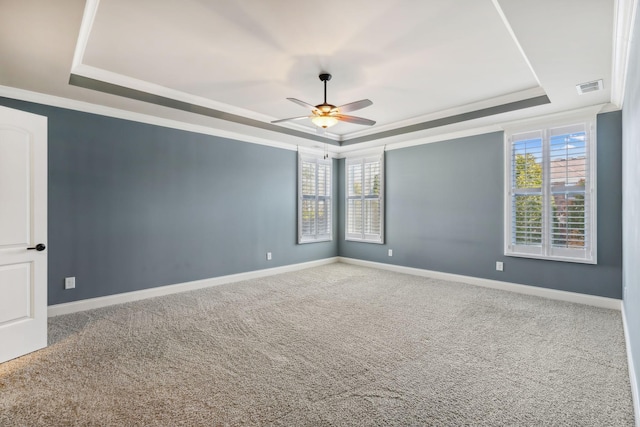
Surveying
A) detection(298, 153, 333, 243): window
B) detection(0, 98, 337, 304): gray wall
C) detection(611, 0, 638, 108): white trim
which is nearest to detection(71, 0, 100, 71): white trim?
detection(0, 98, 337, 304): gray wall

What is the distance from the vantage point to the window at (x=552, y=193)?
4.09 meters

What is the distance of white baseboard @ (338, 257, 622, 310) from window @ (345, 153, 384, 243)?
72 cm

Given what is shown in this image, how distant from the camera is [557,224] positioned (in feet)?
14.2

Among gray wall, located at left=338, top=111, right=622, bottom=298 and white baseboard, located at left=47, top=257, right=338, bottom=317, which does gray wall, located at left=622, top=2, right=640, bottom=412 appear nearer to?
gray wall, located at left=338, top=111, right=622, bottom=298

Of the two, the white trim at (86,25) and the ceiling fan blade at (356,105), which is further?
the ceiling fan blade at (356,105)

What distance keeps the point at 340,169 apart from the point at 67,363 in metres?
5.82

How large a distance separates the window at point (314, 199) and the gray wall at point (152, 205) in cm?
38

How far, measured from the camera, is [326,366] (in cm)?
254

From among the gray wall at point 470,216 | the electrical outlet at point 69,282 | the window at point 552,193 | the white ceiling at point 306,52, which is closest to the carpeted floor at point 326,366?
the electrical outlet at point 69,282

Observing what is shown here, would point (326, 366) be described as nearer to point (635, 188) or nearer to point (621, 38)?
point (635, 188)

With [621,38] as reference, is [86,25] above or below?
above

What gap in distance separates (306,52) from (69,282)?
152 inches

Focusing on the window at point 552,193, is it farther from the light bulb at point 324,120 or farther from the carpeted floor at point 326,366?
the light bulb at point 324,120

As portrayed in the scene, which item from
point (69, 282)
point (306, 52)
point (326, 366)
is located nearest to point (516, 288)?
point (326, 366)
